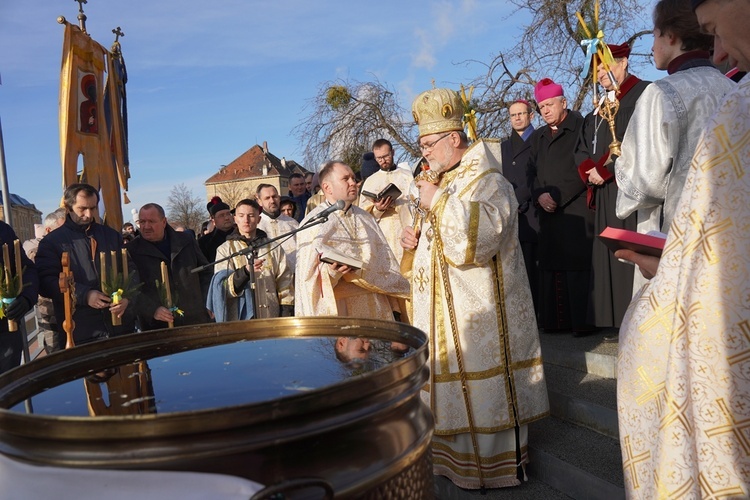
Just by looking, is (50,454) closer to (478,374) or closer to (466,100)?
(478,374)

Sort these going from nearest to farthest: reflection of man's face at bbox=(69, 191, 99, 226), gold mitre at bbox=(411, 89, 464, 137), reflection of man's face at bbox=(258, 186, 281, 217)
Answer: gold mitre at bbox=(411, 89, 464, 137) < reflection of man's face at bbox=(69, 191, 99, 226) < reflection of man's face at bbox=(258, 186, 281, 217)

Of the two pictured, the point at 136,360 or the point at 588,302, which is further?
the point at 588,302

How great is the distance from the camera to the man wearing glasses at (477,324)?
3.45 meters

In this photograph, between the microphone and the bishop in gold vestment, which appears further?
the microphone

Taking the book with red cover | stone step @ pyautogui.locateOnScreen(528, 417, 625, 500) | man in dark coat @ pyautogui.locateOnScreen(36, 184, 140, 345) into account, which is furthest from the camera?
man in dark coat @ pyautogui.locateOnScreen(36, 184, 140, 345)

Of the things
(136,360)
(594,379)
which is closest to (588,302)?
(594,379)

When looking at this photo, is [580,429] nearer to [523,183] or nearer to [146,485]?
[523,183]

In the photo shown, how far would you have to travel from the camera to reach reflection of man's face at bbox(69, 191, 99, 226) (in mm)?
5258

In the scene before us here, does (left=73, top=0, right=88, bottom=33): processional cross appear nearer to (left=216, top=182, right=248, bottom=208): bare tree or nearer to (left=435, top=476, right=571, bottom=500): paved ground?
(left=435, top=476, right=571, bottom=500): paved ground

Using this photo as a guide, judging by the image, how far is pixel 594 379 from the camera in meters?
4.33

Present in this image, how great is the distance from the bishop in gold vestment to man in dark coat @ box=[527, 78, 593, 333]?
3681 mm

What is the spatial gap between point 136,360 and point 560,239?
4.11 m

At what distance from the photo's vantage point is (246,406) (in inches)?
41.3

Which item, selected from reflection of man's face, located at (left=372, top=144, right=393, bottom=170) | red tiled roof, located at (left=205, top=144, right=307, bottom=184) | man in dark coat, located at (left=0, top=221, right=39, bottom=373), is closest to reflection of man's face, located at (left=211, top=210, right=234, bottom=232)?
reflection of man's face, located at (left=372, top=144, right=393, bottom=170)
